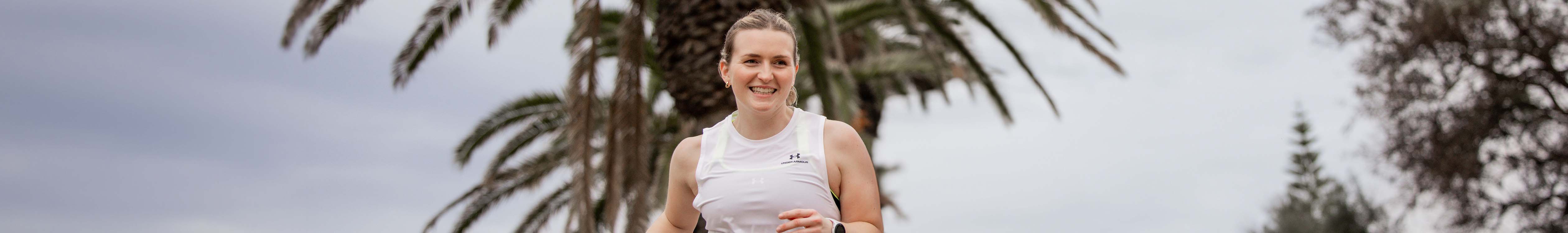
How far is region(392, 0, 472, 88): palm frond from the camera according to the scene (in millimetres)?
10180

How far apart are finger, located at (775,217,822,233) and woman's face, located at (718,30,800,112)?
0.29 m

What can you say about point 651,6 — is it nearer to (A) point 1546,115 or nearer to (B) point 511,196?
(B) point 511,196

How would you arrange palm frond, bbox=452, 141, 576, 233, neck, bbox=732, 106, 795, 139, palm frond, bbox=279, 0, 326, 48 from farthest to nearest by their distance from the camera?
palm frond, bbox=452, 141, 576, 233
palm frond, bbox=279, 0, 326, 48
neck, bbox=732, 106, 795, 139

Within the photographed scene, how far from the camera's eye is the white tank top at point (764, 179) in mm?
2432

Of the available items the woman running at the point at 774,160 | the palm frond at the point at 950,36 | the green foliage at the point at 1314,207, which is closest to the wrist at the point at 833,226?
the woman running at the point at 774,160

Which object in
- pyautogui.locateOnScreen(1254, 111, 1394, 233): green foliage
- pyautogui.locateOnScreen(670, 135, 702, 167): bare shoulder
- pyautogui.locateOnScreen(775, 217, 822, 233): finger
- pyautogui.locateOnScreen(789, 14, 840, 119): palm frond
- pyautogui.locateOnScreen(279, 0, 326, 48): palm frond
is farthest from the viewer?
pyautogui.locateOnScreen(1254, 111, 1394, 233): green foliage

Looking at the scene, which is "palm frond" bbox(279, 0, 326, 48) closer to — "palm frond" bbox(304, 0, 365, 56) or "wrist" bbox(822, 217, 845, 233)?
"palm frond" bbox(304, 0, 365, 56)

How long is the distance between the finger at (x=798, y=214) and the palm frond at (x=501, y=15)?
7.57 meters

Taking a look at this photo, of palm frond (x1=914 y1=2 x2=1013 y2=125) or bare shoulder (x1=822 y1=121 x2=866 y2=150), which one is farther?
palm frond (x1=914 y1=2 x2=1013 y2=125)

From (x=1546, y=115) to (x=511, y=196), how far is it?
1443 centimetres

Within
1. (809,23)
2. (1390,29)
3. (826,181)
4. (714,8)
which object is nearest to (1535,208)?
(1390,29)

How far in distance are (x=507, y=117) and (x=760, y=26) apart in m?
12.5

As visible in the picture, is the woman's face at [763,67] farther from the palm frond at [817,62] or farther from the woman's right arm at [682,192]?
the palm frond at [817,62]

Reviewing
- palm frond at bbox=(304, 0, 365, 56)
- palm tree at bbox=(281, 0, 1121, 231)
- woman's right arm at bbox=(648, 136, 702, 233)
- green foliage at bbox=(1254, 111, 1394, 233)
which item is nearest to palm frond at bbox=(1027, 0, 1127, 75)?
palm tree at bbox=(281, 0, 1121, 231)
